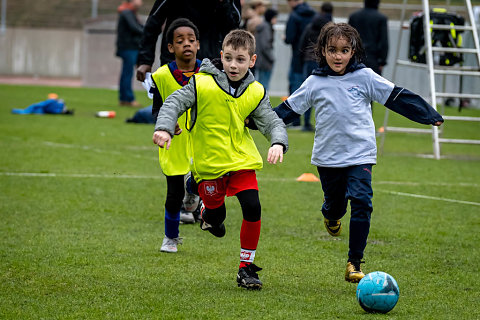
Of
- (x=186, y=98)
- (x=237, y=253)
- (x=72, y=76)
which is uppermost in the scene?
(x=186, y=98)

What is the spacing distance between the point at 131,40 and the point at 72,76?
54.2 ft

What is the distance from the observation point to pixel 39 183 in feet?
30.3

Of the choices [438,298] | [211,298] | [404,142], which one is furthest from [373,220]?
[404,142]

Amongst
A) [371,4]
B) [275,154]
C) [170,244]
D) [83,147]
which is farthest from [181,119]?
[371,4]

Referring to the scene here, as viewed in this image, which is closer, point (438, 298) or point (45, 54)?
point (438, 298)

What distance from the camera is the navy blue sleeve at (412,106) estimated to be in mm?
5566

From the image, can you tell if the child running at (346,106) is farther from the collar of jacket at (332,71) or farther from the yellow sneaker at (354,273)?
the yellow sneaker at (354,273)

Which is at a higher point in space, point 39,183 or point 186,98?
point 186,98

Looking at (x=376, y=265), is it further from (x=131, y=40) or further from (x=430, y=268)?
(x=131, y=40)

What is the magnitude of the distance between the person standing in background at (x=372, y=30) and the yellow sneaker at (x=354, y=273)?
9601 mm

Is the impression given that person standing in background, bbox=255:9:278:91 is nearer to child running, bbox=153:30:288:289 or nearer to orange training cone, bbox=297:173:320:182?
orange training cone, bbox=297:173:320:182

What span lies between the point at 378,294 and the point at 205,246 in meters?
2.19

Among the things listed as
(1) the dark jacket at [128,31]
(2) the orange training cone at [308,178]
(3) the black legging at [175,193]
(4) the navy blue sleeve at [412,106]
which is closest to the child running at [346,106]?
(4) the navy blue sleeve at [412,106]

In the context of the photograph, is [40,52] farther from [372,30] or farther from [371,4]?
[372,30]
